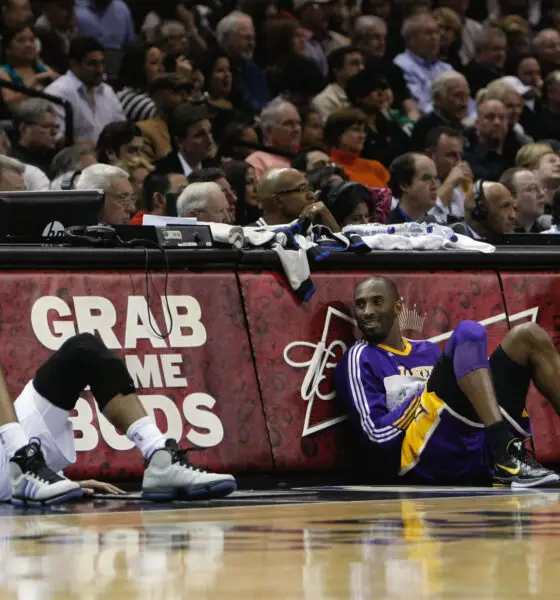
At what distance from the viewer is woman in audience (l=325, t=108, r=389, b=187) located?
11023 millimetres

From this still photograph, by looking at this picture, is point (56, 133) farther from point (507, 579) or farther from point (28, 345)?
point (507, 579)

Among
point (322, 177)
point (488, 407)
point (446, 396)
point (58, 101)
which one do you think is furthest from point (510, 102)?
point (488, 407)

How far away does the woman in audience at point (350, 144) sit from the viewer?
11023 mm

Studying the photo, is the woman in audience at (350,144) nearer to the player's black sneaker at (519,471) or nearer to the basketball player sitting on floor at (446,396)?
the basketball player sitting on floor at (446,396)

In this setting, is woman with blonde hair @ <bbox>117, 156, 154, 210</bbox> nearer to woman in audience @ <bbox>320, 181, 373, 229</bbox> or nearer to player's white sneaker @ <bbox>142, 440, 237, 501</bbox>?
woman in audience @ <bbox>320, 181, 373, 229</bbox>

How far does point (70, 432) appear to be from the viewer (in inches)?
237

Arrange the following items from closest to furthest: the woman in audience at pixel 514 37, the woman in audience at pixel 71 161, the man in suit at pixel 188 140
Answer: the woman in audience at pixel 71 161 < the man in suit at pixel 188 140 < the woman in audience at pixel 514 37

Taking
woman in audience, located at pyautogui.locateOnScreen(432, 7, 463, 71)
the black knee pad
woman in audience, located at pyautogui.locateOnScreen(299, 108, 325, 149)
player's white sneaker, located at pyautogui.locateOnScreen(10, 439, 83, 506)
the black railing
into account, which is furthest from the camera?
woman in audience, located at pyautogui.locateOnScreen(432, 7, 463, 71)

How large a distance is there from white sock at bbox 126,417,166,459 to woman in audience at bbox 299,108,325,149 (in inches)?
237

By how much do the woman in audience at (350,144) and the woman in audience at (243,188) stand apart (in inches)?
50.7

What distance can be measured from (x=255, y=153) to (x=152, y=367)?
436 cm

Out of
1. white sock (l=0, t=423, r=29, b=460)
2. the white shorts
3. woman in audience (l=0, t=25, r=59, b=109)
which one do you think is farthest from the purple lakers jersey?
woman in audience (l=0, t=25, r=59, b=109)

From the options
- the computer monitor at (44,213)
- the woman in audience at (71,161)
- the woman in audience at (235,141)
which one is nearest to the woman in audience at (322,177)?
the woman in audience at (71,161)

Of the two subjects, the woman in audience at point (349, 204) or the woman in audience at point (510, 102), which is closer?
the woman in audience at point (349, 204)
